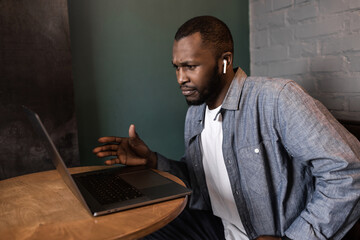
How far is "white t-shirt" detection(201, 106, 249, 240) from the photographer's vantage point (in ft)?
4.50

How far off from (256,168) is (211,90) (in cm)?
39

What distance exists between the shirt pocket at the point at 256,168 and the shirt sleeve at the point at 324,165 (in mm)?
129

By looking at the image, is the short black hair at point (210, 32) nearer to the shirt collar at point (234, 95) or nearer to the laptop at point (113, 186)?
the shirt collar at point (234, 95)

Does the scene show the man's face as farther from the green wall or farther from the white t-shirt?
the green wall

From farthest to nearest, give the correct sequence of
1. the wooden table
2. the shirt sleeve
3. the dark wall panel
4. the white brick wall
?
the white brick wall
the dark wall panel
the shirt sleeve
the wooden table

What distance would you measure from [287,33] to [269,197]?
117cm

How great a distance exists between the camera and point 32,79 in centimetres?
148

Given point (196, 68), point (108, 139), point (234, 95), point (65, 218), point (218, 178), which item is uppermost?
point (196, 68)

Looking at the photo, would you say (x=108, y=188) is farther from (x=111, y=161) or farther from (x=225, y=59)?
(x=225, y=59)

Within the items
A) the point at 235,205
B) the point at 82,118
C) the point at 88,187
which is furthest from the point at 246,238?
the point at 82,118

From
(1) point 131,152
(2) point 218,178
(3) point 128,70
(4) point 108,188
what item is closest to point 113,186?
(4) point 108,188

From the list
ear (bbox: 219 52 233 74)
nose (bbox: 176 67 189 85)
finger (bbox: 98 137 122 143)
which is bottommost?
finger (bbox: 98 137 122 143)

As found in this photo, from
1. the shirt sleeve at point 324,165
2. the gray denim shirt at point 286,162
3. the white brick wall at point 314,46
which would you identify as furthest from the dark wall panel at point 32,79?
the white brick wall at point 314,46

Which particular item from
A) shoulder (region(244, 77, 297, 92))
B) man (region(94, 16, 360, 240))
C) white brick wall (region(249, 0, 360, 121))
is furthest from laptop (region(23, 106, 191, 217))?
white brick wall (region(249, 0, 360, 121))
